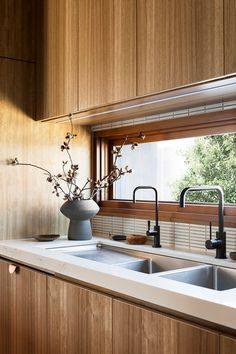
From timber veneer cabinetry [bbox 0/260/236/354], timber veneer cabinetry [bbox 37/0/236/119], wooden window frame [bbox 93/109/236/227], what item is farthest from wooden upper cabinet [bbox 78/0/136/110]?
timber veneer cabinetry [bbox 0/260/236/354]

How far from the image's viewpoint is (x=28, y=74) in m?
2.70

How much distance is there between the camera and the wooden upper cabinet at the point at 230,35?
1.53 m

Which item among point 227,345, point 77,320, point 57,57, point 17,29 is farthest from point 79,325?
point 17,29

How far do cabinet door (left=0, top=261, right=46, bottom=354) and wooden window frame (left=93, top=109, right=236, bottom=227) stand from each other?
777mm

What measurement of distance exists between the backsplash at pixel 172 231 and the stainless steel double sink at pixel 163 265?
20cm

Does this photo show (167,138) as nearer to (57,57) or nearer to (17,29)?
(57,57)

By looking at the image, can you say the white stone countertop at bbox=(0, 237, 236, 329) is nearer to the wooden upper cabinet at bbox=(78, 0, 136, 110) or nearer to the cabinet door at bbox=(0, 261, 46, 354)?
the cabinet door at bbox=(0, 261, 46, 354)

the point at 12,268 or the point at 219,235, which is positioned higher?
the point at 219,235

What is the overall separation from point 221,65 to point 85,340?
1191 mm

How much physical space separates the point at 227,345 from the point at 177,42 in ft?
3.87

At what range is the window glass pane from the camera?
7.23 ft

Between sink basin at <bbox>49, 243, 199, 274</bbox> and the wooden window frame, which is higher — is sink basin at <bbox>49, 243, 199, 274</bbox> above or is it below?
below

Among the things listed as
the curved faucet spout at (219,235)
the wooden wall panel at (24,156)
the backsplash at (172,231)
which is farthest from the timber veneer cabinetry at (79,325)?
the backsplash at (172,231)

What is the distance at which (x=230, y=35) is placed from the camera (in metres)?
1.54
